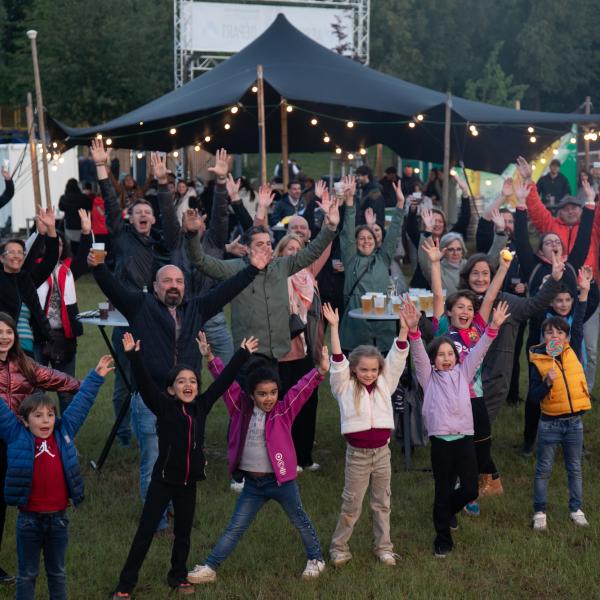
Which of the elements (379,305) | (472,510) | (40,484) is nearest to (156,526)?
(40,484)

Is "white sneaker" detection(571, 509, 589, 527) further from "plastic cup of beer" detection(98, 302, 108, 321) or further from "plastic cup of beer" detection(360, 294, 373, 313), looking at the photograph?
"plastic cup of beer" detection(98, 302, 108, 321)

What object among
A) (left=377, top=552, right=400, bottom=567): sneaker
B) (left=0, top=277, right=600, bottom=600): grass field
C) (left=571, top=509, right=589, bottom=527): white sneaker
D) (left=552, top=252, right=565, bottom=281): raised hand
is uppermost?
(left=552, top=252, right=565, bottom=281): raised hand

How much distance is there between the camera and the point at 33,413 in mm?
5094

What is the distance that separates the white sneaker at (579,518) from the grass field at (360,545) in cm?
5

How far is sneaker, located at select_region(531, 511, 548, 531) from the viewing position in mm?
6445

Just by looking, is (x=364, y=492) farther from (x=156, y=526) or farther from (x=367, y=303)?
(x=367, y=303)

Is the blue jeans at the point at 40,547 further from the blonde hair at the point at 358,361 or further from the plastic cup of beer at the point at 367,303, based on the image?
the plastic cup of beer at the point at 367,303

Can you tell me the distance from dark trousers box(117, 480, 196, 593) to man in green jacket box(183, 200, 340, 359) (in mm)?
1649

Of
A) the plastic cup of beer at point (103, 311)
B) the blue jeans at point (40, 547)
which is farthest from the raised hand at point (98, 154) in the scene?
the blue jeans at point (40, 547)

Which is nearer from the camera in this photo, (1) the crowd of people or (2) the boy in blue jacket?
(2) the boy in blue jacket

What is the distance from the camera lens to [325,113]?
15883 mm

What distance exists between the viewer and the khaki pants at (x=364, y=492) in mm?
5918

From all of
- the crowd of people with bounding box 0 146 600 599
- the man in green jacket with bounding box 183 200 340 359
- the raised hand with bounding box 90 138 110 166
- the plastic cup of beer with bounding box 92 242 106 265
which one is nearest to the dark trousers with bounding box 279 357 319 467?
the crowd of people with bounding box 0 146 600 599

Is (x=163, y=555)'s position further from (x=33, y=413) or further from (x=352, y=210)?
(x=352, y=210)
